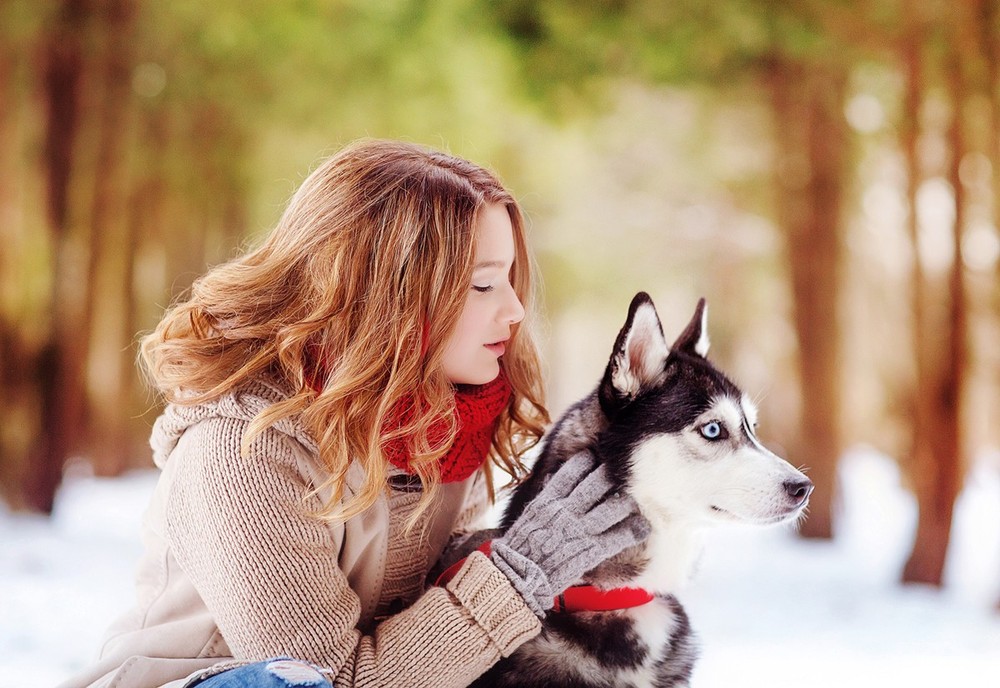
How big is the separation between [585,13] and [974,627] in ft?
11.9

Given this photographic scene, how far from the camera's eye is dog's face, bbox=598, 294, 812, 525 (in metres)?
1.55

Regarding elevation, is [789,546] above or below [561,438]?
below

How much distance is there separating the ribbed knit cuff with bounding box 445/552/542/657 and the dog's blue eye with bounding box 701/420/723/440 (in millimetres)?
447

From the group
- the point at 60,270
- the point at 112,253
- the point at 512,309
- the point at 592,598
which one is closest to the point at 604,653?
the point at 592,598

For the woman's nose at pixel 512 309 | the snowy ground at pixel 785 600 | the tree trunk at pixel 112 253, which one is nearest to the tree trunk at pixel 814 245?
the snowy ground at pixel 785 600

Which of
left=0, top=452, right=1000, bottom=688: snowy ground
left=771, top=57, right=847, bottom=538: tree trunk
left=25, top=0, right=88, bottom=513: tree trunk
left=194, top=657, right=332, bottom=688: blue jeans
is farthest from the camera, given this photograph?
left=771, top=57, right=847, bottom=538: tree trunk

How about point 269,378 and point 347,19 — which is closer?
point 269,378

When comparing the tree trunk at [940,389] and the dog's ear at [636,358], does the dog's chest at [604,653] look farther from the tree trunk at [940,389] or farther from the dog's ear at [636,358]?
the tree trunk at [940,389]

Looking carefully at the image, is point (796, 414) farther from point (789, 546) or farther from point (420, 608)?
point (420, 608)

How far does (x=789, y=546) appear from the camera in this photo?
5.68 metres

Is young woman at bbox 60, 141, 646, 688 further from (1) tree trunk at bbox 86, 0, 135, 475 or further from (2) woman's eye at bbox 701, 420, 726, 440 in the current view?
(1) tree trunk at bbox 86, 0, 135, 475

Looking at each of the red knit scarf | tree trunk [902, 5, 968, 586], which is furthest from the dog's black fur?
tree trunk [902, 5, 968, 586]

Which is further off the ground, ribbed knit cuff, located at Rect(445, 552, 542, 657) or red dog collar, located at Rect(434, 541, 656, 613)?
ribbed knit cuff, located at Rect(445, 552, 542, 657)

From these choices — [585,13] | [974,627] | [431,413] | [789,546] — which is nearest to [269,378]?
[431,413]
